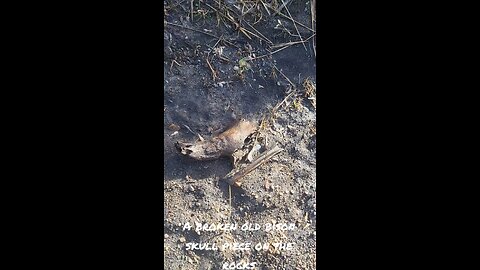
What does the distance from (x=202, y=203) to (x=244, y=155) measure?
20cm

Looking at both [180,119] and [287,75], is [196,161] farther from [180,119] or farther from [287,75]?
[287,75]

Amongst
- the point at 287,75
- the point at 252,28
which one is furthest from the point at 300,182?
the point at 252,28

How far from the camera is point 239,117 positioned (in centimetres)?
243

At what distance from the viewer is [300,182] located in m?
2.44

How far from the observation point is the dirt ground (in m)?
2.41

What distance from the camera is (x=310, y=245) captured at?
7.93 ft

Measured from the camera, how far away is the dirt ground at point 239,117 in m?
2.41

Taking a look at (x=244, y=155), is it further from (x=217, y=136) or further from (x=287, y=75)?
(x=287, y=75)

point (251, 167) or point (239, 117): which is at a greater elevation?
point (239, 117)

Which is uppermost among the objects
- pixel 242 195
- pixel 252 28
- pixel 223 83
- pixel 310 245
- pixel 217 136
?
pixel 252 28

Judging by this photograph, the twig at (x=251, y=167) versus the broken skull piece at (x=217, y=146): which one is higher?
the broken skull piece at (x=217, y=146)

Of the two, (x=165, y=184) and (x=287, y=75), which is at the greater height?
(x=287, y=75)

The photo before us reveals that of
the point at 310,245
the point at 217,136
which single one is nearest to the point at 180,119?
the point at 217,136

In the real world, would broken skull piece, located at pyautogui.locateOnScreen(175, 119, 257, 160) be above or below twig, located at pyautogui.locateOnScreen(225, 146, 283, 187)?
above
